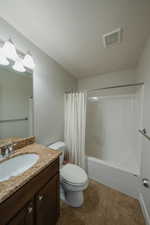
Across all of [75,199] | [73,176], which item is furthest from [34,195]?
[75,199]

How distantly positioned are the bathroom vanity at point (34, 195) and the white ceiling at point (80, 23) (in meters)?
1.44

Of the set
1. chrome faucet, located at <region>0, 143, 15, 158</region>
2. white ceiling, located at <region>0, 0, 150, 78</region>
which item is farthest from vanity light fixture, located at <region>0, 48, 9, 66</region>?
chrome faucet, located at <region>0, 143, 15, 158</region>

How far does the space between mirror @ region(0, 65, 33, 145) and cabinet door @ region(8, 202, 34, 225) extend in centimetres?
68

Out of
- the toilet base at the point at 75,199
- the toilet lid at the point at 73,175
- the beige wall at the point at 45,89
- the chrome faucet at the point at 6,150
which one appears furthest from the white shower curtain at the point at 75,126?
the chrome faucet at the point at 6,150

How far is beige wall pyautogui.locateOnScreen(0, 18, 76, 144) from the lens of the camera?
1169 mm

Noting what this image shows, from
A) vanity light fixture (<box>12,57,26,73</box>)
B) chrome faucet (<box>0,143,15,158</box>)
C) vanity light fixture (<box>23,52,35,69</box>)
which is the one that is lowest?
chrome faucet (<box>0,143,15,158</box>)

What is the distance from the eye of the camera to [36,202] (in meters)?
0.73

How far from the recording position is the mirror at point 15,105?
1024 mm

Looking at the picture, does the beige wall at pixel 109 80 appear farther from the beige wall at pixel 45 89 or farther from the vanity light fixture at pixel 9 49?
the vanity light fixture at pixel 9 49

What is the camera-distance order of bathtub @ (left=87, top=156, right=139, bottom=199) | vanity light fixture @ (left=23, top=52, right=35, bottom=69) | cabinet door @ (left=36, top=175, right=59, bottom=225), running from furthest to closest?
bathtub @ (left=87, top=156, right=139, bottom=199)
vanity light fixture @ (left=23, top=52, right=35, bottom=69)
cabinet door @ (left=36, top=175, right=59, bottom=225)

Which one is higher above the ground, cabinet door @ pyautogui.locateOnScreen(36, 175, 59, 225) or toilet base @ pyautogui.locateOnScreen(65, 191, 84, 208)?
cabinet door @ pyautogui.locateOnScreen(36, 175, 59, 225)

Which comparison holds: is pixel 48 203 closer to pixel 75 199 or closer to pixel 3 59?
pixel 75 199

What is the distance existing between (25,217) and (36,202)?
0.32ft

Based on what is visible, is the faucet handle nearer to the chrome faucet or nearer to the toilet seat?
the chrome faucet
